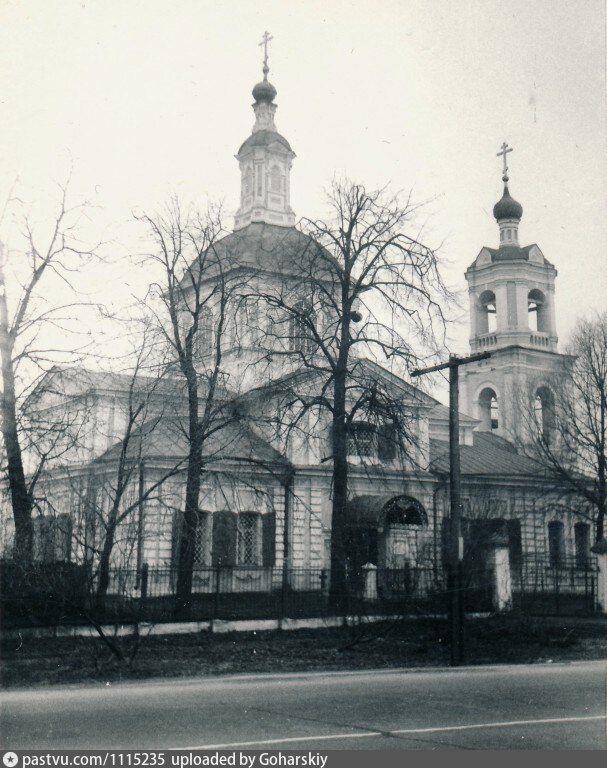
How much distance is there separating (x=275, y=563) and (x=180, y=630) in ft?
36.9

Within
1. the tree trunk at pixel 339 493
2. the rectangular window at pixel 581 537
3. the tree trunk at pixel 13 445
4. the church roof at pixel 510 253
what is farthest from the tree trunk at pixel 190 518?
the church roof at pixel 510 253

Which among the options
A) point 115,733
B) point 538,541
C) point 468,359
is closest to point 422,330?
point 468,359

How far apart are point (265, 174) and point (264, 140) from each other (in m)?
1.39

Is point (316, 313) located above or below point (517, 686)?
above

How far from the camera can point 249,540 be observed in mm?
29188

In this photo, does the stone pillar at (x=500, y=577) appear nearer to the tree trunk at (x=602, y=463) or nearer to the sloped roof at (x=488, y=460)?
the tree trunk at (x=602, y=463)

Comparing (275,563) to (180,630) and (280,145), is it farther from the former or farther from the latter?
(280,145)

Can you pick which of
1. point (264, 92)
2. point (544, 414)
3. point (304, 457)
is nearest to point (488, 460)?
point (544, 414)

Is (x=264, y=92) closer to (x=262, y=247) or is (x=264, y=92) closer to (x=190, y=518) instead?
(x=262, y=247)

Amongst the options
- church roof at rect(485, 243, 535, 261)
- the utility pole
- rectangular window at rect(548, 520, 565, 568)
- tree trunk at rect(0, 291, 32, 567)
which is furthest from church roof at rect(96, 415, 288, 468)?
church roof at rect(485, 243, 535, 261)

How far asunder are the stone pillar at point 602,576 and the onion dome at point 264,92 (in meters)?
23.9

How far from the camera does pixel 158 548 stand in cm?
2617

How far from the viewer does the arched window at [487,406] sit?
42969 mm

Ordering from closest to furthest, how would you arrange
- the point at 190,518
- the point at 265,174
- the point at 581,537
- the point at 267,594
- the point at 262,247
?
1. the point at 267,594
2. the point at 190,518
3. the point at 262,247
4. the point at 265,174
5. the point at 581,537
